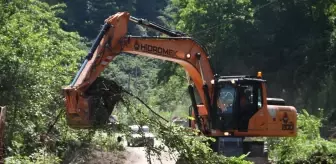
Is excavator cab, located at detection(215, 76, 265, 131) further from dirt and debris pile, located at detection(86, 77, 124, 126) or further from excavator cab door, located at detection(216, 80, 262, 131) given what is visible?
dirt and debris pile, located at detection(86, 77, 124, 126)

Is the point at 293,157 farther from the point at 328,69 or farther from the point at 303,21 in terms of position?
the point at 303,21

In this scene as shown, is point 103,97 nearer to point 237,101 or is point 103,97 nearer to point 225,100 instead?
point 225,100

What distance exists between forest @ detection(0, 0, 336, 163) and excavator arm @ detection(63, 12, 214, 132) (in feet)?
2.60

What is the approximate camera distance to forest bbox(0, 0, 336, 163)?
17469 mm

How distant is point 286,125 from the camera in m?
20.1

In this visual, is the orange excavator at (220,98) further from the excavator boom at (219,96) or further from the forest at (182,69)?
the forest at (182,69)

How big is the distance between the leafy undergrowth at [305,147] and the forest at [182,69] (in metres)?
0.04

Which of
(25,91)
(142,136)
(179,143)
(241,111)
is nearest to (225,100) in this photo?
(241,111)

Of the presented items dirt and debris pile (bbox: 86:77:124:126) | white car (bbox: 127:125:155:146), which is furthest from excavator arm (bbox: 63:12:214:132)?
white car (bbox: 127:125:155:146)

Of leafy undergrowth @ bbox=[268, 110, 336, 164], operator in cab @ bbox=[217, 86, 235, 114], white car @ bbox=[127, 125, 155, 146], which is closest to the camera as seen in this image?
white car @ bbox=[127, 125, 155, 146]

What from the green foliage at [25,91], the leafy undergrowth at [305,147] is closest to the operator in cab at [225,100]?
the leafy undergrowth at [305,147]

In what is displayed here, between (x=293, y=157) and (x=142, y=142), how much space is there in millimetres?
6427

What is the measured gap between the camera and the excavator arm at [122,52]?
13.9m

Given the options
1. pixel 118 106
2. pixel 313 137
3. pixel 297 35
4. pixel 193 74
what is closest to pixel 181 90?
pixel 297 35
